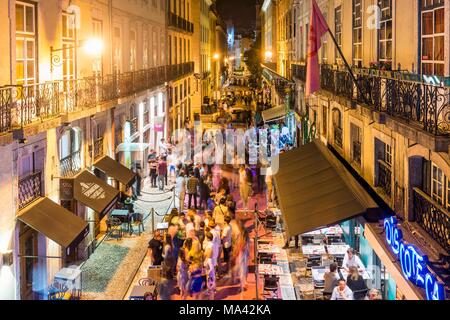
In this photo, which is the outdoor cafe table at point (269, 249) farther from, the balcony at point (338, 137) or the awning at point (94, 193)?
the awning at point (94, 193)

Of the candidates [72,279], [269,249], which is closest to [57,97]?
[72,279]

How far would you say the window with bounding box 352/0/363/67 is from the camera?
15.8 meters

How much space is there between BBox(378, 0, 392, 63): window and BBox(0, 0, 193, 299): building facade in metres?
7.64

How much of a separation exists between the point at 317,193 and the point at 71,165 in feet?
23.5

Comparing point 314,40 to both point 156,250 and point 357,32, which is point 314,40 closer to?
point 357,32

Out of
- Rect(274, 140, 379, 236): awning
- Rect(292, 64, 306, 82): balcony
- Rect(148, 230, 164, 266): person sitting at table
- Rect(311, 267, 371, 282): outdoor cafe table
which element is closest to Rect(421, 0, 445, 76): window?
Rect(274, 140, 379, 236): awning

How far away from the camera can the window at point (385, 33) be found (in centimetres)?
1290

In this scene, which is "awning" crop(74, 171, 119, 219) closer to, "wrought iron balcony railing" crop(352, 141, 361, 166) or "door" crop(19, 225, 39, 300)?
"door" crop(19, 225, 39, 300)

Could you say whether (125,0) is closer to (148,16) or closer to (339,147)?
(148,16)

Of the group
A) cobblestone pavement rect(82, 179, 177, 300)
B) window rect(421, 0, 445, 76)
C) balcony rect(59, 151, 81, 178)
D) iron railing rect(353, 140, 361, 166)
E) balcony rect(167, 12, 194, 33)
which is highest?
balcony rect(167, 12, 194, 33)

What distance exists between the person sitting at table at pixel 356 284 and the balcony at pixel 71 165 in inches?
329

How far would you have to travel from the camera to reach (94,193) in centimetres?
1672

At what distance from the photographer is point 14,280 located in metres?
12.9
